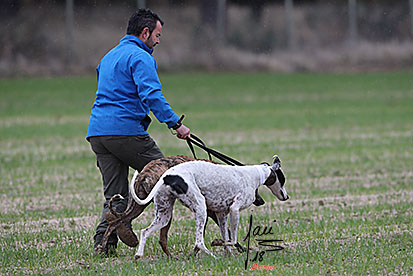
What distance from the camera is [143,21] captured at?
6.55 metres

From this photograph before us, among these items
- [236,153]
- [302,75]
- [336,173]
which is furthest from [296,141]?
[302,75]

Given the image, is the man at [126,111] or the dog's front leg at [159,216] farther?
the man at [126,111]

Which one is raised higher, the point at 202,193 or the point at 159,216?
the point at 202,193

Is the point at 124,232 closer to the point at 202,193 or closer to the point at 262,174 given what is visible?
the point at 202,193

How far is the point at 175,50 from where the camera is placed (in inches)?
1288

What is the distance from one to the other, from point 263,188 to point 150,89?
15.8ft

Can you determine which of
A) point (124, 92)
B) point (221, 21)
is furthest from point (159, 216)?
point (221, 21)

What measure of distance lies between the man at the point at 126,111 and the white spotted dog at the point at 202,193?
0.50m

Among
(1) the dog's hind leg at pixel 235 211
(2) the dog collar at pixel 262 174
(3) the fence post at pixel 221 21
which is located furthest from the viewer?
(3) the fence post at pixel 221 21

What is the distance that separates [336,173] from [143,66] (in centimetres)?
599

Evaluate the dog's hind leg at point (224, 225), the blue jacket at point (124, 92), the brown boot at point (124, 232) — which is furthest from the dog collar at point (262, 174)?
the brown boot at point (124, 232)

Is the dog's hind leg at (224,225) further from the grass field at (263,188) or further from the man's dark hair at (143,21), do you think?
the man's dark hair at (143,21)

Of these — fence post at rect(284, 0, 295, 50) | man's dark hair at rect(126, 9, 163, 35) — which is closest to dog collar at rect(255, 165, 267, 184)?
man's dark hair at rect(126, 9, 163, 35)

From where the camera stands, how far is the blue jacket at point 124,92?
629 cm
